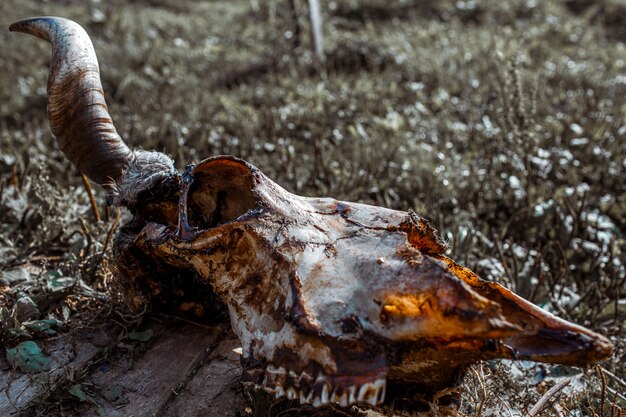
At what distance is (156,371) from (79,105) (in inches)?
42.6

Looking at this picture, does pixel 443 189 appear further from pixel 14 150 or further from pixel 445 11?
pixel 445 11

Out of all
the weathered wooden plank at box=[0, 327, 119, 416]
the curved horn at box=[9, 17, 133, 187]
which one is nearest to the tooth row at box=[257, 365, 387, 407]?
the weathered wooden plank at box=[0, 327, 119, 416]

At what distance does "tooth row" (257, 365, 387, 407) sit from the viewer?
164cm

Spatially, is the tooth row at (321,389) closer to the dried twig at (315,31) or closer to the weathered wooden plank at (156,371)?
the weathered wooden plank at (156,371)

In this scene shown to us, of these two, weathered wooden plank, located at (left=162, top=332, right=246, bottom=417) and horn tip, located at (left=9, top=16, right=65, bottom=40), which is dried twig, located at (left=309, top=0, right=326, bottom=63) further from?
weathered wooden plank, located at (left=162, top=332, right=246, bottom=417)

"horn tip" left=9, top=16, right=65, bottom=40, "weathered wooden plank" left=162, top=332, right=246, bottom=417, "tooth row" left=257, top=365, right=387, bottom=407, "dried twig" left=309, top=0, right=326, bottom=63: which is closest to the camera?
"tooth row" left=257, top=365, right=387, bottom=407

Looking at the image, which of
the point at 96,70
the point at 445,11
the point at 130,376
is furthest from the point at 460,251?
the point at 445,11

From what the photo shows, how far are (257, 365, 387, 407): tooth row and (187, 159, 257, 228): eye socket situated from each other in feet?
2.31

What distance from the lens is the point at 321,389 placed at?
1668mm

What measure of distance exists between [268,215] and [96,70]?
3.15 ft

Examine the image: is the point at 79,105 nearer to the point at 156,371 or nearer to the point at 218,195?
the point at 218,195

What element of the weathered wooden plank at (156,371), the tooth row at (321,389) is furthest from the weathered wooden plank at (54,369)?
the tooth row at (321,389)

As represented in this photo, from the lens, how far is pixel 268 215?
207cm

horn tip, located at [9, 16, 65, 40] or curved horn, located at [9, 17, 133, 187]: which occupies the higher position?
horn tip, located at [9, 16, 65, 40]
